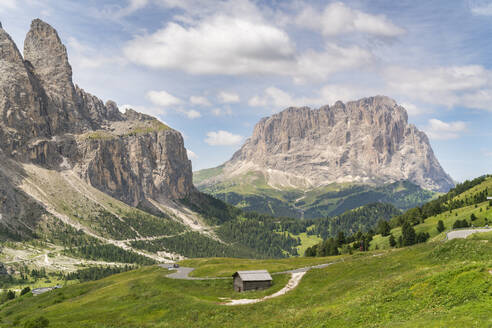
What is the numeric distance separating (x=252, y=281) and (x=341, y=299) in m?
28.7

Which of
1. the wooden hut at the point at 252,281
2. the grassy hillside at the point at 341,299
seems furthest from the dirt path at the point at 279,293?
the wooden hut at the point at 252,281

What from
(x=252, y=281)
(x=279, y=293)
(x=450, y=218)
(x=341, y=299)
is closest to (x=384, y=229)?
(x=450, y=218)

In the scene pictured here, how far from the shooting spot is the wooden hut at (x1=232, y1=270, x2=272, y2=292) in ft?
249

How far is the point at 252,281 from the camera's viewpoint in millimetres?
75688

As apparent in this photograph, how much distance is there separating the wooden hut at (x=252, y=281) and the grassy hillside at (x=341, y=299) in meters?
2.53

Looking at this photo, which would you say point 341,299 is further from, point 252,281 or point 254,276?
point 254,276

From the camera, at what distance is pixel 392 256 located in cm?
7206

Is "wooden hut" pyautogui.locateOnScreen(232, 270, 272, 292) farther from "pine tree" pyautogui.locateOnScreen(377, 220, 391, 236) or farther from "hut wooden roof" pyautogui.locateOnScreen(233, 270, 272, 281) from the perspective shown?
"pine tree" pyautogui.locateOnScreen(377, 220, 391, 236)

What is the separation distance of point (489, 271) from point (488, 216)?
8903 cm

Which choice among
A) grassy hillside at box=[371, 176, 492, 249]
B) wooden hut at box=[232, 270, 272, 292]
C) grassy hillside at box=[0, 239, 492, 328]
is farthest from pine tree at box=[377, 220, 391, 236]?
wooden hut at box=[232, 270, 272, 292]

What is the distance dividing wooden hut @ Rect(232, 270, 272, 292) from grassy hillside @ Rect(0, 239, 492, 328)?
2529mm

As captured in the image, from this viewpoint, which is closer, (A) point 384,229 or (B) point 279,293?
(B) point 279,293

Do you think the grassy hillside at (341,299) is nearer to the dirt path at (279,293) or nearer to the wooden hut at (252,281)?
the dirt path at (279,293)

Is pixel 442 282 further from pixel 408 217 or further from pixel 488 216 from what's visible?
pixel 408 217
